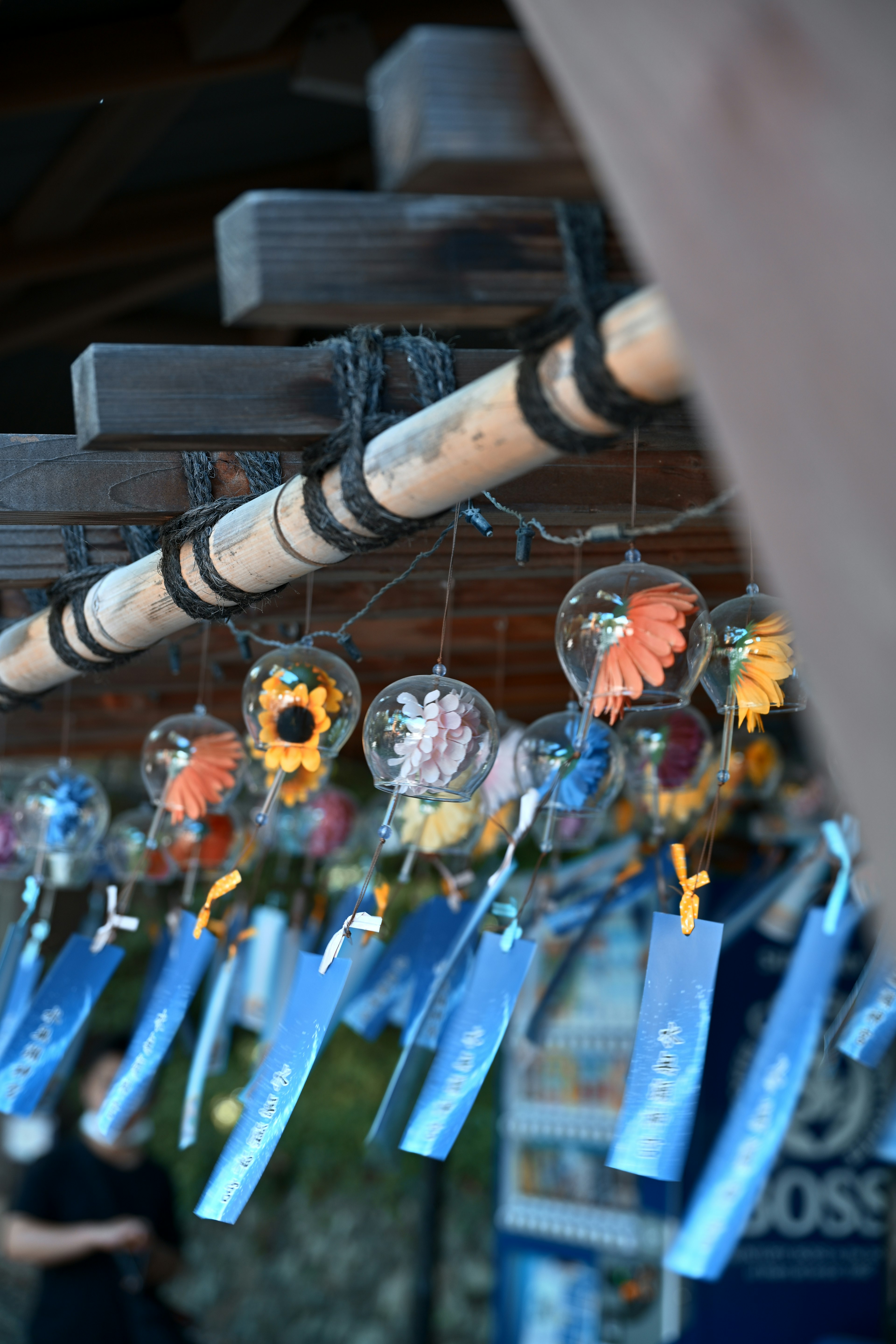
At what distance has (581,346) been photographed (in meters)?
0.76

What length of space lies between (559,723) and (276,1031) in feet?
2.21

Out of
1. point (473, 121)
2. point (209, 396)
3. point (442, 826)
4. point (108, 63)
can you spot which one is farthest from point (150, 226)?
point (473, 121)

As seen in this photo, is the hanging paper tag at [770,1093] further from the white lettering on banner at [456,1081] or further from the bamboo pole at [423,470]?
the bamboo pole at [423,470]

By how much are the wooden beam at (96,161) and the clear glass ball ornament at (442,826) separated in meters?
1.33

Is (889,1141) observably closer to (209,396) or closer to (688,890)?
(688,890)

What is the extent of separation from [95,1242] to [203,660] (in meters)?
1.79

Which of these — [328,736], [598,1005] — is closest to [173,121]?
[328,736]

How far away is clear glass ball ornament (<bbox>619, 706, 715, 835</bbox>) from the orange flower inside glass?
2.01 feet

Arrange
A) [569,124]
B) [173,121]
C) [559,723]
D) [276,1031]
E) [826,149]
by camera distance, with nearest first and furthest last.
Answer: [826,149], [569,124], [276,1031], [559,723], [173,121]

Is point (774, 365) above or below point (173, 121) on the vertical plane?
below

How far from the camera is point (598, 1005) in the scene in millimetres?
4219

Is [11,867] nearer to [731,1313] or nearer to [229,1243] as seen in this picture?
[731,1313]

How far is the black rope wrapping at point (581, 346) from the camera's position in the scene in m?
0.76

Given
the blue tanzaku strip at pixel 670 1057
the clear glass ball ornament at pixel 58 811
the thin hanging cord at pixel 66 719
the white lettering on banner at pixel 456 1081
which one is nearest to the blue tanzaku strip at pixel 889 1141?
the blue tanzaku strip at pixel 670 1057
